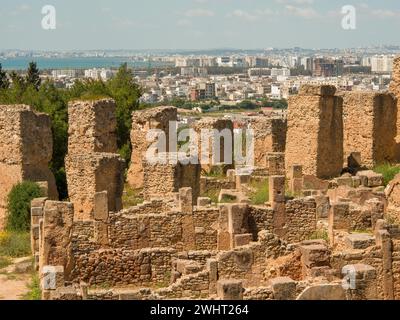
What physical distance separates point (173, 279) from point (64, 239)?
6.44 ft

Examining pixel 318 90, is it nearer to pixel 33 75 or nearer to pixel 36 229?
pixel 36 229

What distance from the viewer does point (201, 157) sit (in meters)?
26.2

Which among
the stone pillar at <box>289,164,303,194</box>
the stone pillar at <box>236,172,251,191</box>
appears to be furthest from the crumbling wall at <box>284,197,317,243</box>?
the stone pillar at <box>289,164,303,194</box>

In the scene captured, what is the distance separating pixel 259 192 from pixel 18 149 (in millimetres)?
6078

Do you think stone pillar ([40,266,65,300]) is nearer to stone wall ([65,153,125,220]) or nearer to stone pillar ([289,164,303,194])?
stone wall ([65,153,125,220])

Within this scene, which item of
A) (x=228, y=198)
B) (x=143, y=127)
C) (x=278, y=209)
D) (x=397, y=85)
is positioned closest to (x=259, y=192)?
(x=228, y=198)

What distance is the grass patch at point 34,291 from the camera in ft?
45.5

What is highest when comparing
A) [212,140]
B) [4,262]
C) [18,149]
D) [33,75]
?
[33,75]

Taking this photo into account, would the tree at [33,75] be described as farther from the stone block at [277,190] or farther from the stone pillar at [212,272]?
the stone pillar at [212,272]

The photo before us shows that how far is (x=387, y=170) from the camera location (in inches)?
953

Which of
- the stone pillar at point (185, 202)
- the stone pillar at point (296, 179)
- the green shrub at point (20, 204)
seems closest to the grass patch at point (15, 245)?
the green shrub at point (20, 204)

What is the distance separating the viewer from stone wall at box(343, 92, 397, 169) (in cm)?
2605

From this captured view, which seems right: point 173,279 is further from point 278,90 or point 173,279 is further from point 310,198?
point 278,90
